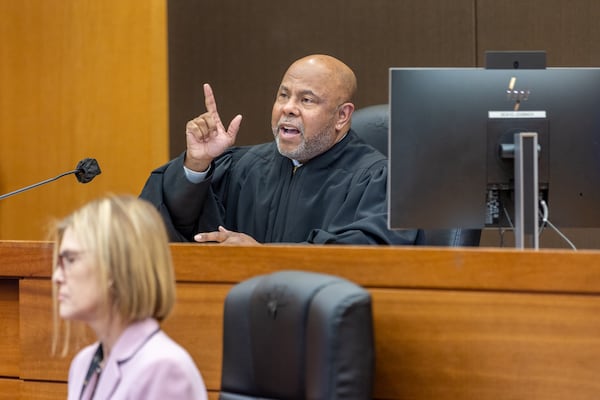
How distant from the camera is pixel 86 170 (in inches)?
112

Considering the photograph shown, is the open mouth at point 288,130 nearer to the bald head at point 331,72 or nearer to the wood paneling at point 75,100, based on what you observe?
the bald head at point 331,72

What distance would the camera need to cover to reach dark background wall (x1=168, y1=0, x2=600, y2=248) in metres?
4.37

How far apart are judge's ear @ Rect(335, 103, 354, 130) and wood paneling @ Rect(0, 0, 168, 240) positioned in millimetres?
1611

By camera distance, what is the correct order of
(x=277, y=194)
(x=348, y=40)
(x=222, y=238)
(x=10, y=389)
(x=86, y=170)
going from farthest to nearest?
(x=348, y=40) < (x=277, y=194) < (x=222, y=238) < (x=86, y=170) < (x=10, y=389)

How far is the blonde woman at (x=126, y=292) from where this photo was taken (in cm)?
182

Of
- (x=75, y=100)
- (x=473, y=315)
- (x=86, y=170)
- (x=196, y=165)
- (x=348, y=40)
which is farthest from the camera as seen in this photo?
(x=75, y=100)

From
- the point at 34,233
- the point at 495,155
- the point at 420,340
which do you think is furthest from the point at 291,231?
the point at 34,233

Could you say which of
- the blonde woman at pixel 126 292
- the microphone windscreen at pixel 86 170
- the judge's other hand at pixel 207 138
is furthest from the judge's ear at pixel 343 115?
the blonde woman at pixel 126 292

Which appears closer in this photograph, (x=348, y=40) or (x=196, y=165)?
(x=196, y=165)

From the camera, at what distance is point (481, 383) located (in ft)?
6.97

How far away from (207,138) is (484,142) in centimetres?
102

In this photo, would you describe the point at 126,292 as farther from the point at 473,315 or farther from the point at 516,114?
the point at 516,114

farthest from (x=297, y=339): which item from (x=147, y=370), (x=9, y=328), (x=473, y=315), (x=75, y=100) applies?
(x=75, y=100)

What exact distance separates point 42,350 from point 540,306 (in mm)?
1153
